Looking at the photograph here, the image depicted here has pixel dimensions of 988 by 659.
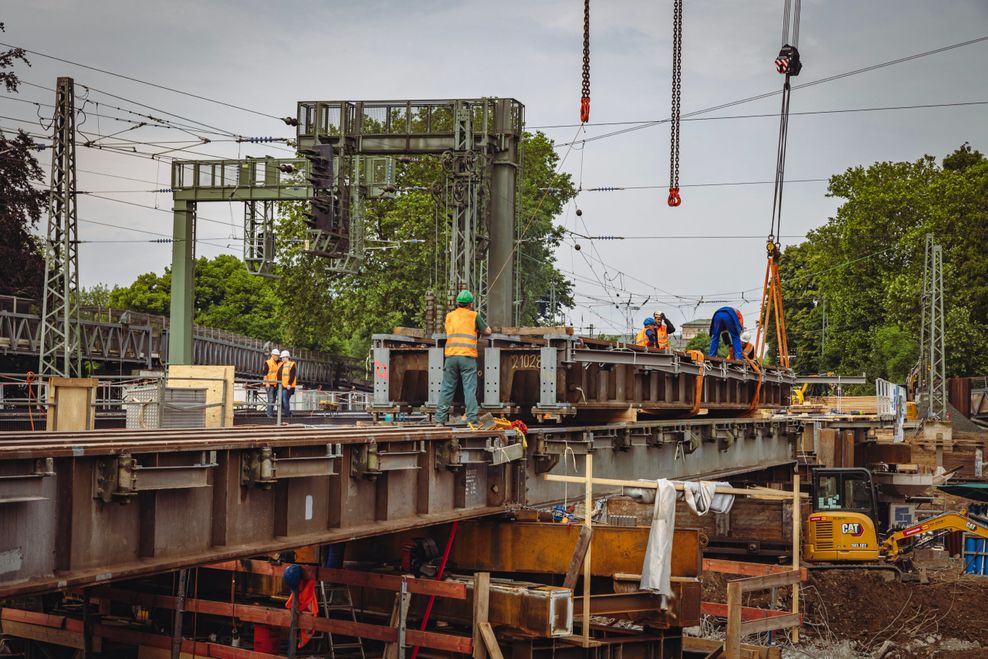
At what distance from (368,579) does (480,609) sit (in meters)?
2.11

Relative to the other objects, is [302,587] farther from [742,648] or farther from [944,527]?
[944,527]

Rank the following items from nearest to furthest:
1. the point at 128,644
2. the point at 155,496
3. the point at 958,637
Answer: the point at 155,496 → the point at 128,644 → the point at 958,637

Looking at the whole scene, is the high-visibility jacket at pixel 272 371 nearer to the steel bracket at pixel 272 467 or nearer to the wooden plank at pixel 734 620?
the wooden plank at pixel 734 620

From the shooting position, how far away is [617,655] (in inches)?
579

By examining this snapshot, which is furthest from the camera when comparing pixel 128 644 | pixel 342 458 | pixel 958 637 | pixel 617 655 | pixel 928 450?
pixel 928 450

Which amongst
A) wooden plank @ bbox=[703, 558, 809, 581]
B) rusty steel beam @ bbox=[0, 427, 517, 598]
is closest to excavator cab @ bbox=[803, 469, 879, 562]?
wooden plank @ bbox=[703, 558, 809, 581]

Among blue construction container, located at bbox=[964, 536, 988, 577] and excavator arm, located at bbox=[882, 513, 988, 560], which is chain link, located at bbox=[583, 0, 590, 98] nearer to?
excavator arm, located at bbox=[882, 513, 988, 560]

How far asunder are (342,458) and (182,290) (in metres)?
28.2

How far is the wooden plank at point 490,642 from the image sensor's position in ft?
41.7

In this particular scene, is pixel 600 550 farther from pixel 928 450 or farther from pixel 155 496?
pixel 928 450

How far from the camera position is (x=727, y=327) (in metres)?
24.4

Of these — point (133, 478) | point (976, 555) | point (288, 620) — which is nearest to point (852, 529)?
point (976, 555)

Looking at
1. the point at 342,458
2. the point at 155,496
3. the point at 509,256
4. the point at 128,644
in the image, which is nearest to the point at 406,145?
the point at 509,256

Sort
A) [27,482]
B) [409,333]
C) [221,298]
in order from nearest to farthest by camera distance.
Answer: [27,482] < [409,333] < [221,298]
